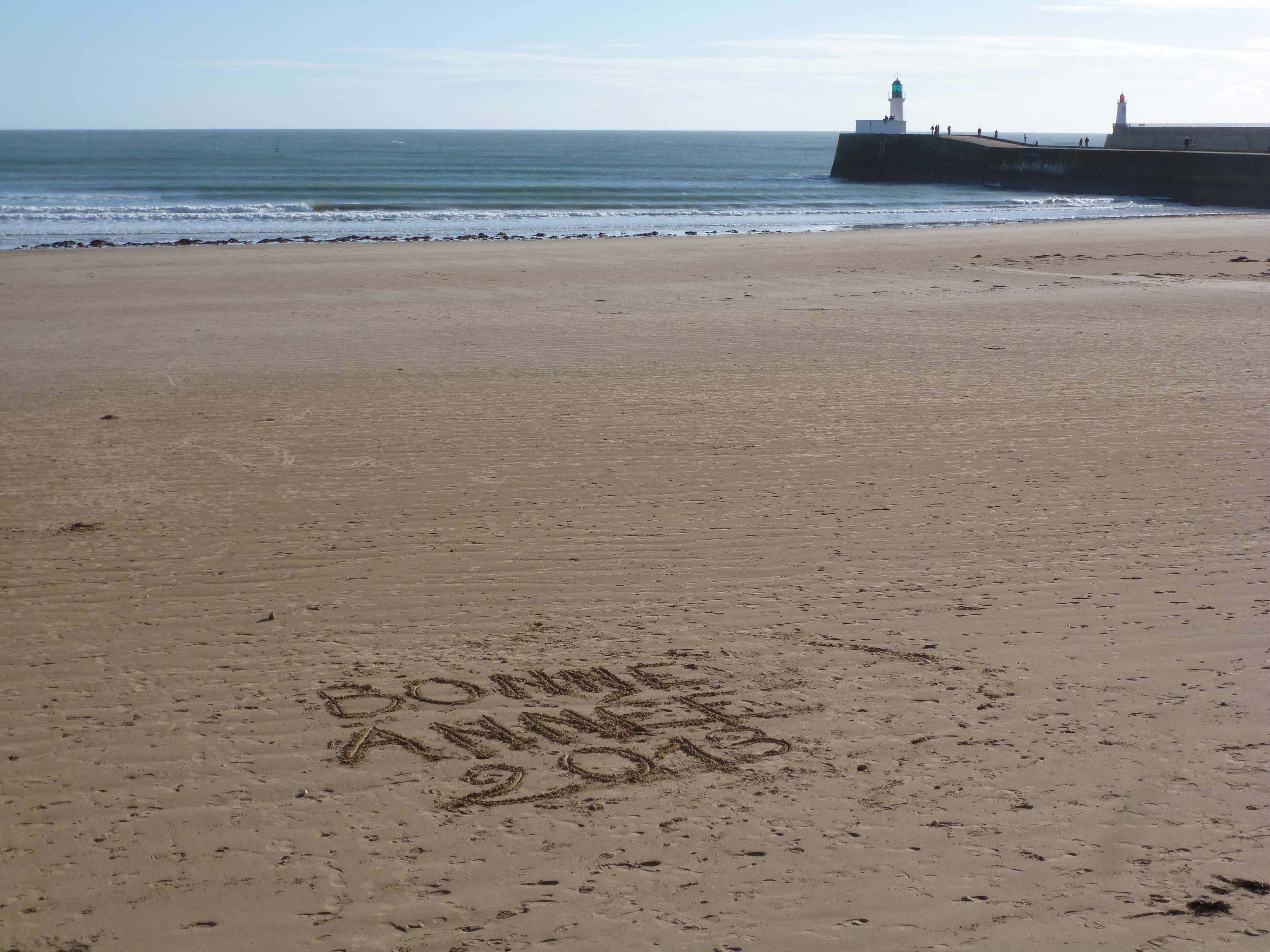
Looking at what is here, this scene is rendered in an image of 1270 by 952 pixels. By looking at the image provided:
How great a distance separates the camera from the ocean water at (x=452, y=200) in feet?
86.9

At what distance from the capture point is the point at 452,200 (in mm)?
35938

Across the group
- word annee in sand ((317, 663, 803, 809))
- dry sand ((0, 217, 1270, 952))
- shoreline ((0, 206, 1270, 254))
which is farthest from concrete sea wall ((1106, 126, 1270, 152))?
word annee in sand ((317, 663, 803, 809))

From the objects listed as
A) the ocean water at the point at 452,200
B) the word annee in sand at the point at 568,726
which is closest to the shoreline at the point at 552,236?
the ocean water at the point at 452,200

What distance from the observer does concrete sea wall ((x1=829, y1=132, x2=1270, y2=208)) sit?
35.9 metres

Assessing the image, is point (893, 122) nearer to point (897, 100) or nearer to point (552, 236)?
point (897, 100)

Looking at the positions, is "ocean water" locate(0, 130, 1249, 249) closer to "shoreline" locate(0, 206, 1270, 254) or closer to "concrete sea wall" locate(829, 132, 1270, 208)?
"shoreline" locate(0, 206, 1270, 254)

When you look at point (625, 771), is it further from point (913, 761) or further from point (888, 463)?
point (888, 463)

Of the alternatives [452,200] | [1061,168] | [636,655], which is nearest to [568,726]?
[636,655]

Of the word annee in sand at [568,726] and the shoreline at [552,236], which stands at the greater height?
the shoreline at [552,236]

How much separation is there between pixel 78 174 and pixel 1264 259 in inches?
1813

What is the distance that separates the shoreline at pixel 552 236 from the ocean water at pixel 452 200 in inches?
12.2

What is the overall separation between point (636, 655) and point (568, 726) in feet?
1.84

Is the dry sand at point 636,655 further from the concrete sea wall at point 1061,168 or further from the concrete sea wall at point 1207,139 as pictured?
the concrete sea wall at point 1207,139

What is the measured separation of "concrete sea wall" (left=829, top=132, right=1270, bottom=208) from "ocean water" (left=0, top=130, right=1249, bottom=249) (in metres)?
1.05
